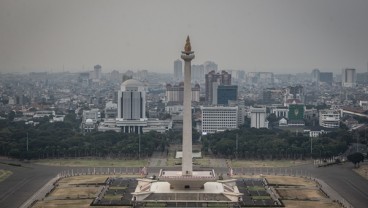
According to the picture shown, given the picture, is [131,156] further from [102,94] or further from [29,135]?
[102,94]

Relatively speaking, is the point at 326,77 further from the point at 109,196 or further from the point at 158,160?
the point at 109,196

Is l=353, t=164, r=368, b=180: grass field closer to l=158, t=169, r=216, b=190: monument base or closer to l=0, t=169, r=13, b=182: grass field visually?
l=158, t=169, r=216, b=190: monument base

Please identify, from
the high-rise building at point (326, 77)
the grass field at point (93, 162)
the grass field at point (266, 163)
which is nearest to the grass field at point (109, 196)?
the grass field at point (93, 162)

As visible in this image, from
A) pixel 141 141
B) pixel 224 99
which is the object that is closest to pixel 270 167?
pixel 141 141

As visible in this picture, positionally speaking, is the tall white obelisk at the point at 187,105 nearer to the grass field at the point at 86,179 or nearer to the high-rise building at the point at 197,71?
the grass field at the point at 86,179

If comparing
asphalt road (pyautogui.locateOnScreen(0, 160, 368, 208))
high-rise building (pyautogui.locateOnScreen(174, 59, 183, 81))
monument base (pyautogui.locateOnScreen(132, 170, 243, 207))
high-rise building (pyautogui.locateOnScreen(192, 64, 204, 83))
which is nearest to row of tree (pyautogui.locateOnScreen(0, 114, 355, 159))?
asphalt road (pyautogui.locateOnScreen(0, 160, 368, 208))
